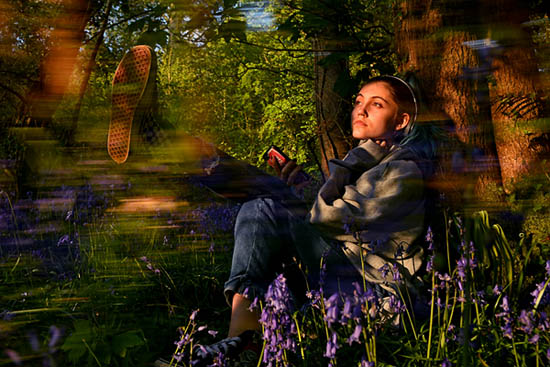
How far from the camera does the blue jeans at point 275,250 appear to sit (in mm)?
2242

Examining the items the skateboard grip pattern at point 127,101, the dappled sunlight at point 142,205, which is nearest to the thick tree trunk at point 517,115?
the skateboard grip pattern at point 127,101

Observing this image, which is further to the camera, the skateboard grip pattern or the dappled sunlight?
the dappled sunlight

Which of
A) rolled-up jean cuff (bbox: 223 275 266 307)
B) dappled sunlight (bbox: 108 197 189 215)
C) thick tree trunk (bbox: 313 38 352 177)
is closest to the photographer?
rolled-up jean cuff (bbox: 223 275 266 307)

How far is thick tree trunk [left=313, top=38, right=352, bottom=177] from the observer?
525 centimetres

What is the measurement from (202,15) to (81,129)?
3.86 m

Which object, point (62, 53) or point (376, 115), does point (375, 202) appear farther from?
point (62, 53)

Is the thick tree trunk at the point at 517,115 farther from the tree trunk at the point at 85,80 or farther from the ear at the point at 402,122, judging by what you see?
the tree trunk at the point at 85,80

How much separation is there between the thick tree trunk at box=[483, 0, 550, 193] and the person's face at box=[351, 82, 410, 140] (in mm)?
1037

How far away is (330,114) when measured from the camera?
17.4 feet

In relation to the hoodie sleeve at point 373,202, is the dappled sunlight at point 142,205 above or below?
below

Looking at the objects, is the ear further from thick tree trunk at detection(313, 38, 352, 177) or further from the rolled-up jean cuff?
thick tree trunk at detection(313, 38, 352, 177)

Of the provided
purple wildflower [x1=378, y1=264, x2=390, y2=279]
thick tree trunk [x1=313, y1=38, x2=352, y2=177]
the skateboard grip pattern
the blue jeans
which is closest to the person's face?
the blue jeans

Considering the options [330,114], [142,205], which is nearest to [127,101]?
[142,205]

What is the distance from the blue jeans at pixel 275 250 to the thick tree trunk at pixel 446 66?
1.01 m
